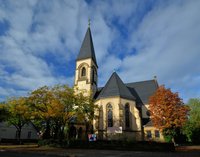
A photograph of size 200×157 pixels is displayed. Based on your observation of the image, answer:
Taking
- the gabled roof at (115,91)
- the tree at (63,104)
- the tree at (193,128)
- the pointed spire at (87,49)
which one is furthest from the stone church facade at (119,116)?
the tree at (193,128)

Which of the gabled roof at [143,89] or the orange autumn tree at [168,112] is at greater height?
the gabled roof at [143,89]

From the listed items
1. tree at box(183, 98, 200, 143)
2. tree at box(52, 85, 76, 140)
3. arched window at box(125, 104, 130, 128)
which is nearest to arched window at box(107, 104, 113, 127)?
arched window at box(125, 104, 130, 128)

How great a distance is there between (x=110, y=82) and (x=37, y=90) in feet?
56.2

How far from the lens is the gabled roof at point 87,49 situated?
1842 inches

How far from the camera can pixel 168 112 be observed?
29.7 meters

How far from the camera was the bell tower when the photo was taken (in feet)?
143

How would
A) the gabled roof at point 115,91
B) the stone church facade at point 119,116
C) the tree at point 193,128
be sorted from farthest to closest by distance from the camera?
the tree at point 193,128 → the gabled roof at point 115,91 → the stone church facade at point 119,116

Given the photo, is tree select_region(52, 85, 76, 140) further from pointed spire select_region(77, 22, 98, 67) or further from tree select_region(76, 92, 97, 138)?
pointed spire select_region(77, 22, 98, 67)

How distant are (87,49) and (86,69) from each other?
251 inches

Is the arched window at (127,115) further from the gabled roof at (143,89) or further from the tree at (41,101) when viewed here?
the tree at (41,101)

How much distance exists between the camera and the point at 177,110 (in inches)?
1171

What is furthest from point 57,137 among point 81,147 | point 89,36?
point 89,36

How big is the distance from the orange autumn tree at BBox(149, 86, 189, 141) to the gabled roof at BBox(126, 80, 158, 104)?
34.9 ft

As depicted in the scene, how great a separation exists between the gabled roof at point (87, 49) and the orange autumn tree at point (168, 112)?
71.2ft
